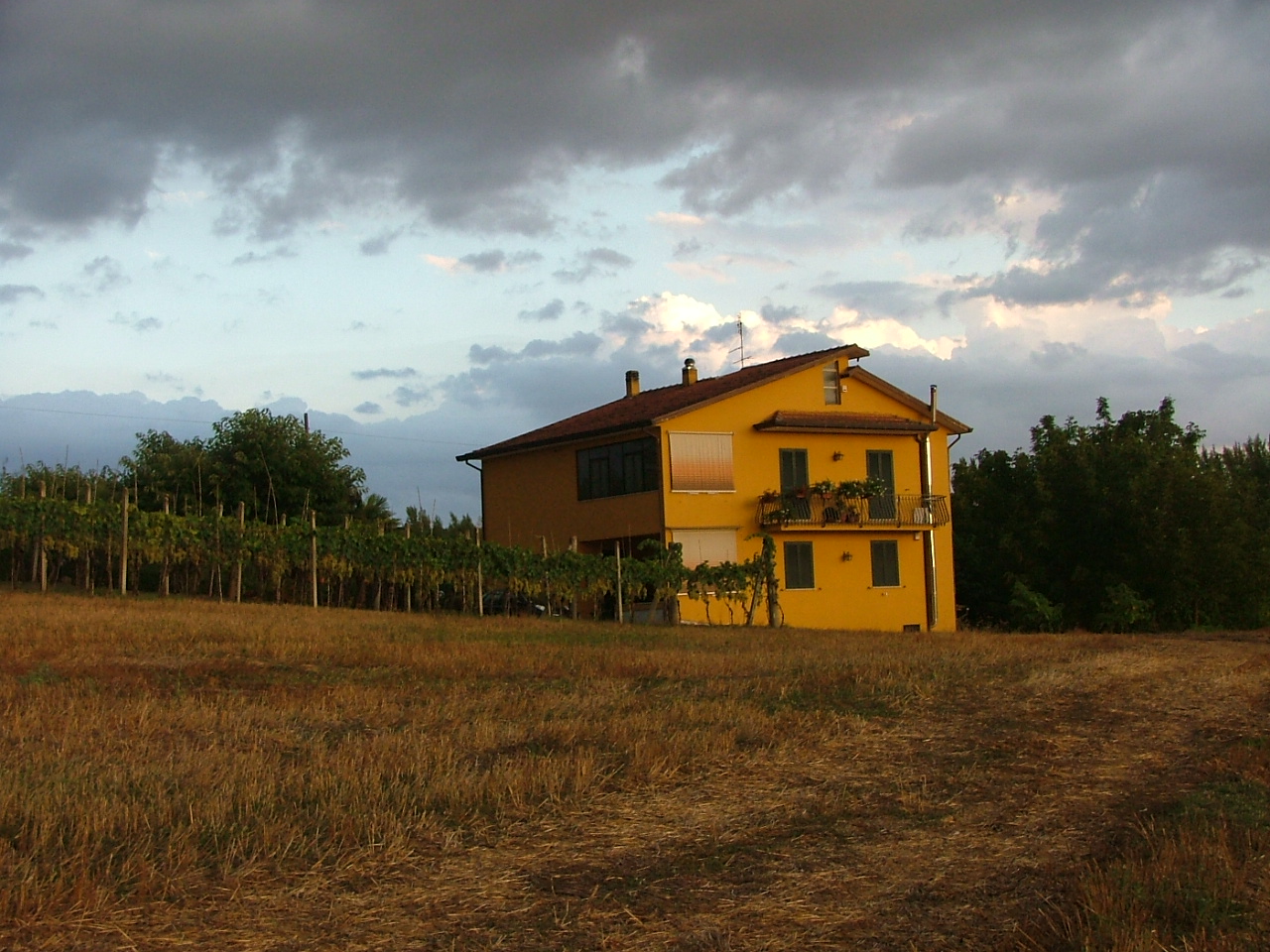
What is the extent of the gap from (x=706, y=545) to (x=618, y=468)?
128 inches

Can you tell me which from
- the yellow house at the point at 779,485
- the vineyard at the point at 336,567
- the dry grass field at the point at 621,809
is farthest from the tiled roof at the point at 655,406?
the dry grass field at the point at 621,809

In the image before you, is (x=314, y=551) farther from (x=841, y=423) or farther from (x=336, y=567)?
(x=841, y=423)

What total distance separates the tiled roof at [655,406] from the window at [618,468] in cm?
60

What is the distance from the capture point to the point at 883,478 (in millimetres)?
37688

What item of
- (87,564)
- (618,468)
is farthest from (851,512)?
(87,564)

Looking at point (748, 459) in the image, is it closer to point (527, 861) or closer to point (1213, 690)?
point (1213, 690)

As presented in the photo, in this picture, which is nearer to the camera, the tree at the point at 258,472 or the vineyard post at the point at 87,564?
the vineyard post at the point at 87,564

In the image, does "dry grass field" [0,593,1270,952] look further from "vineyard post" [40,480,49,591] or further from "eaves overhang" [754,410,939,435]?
"eaves overhang" [754,410,939,435]

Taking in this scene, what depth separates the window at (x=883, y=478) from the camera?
3650cm

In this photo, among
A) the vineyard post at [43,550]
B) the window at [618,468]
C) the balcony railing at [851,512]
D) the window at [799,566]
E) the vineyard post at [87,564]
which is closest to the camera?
the vineyard post at [43,550]

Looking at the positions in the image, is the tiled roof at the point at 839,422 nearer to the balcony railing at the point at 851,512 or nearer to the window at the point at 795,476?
the window at the point at 795,476

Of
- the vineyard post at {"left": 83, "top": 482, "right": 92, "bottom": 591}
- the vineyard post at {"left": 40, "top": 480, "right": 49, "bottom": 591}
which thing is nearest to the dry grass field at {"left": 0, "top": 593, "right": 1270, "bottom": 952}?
the vineyard post at {"left": 40, "top": 480, "right": 49, "bottom": 591}

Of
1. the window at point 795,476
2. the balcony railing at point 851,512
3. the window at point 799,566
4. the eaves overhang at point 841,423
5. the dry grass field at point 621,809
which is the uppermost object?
the eaves overhang at point 841,423

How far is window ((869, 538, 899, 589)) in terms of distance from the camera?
37.1 metres
